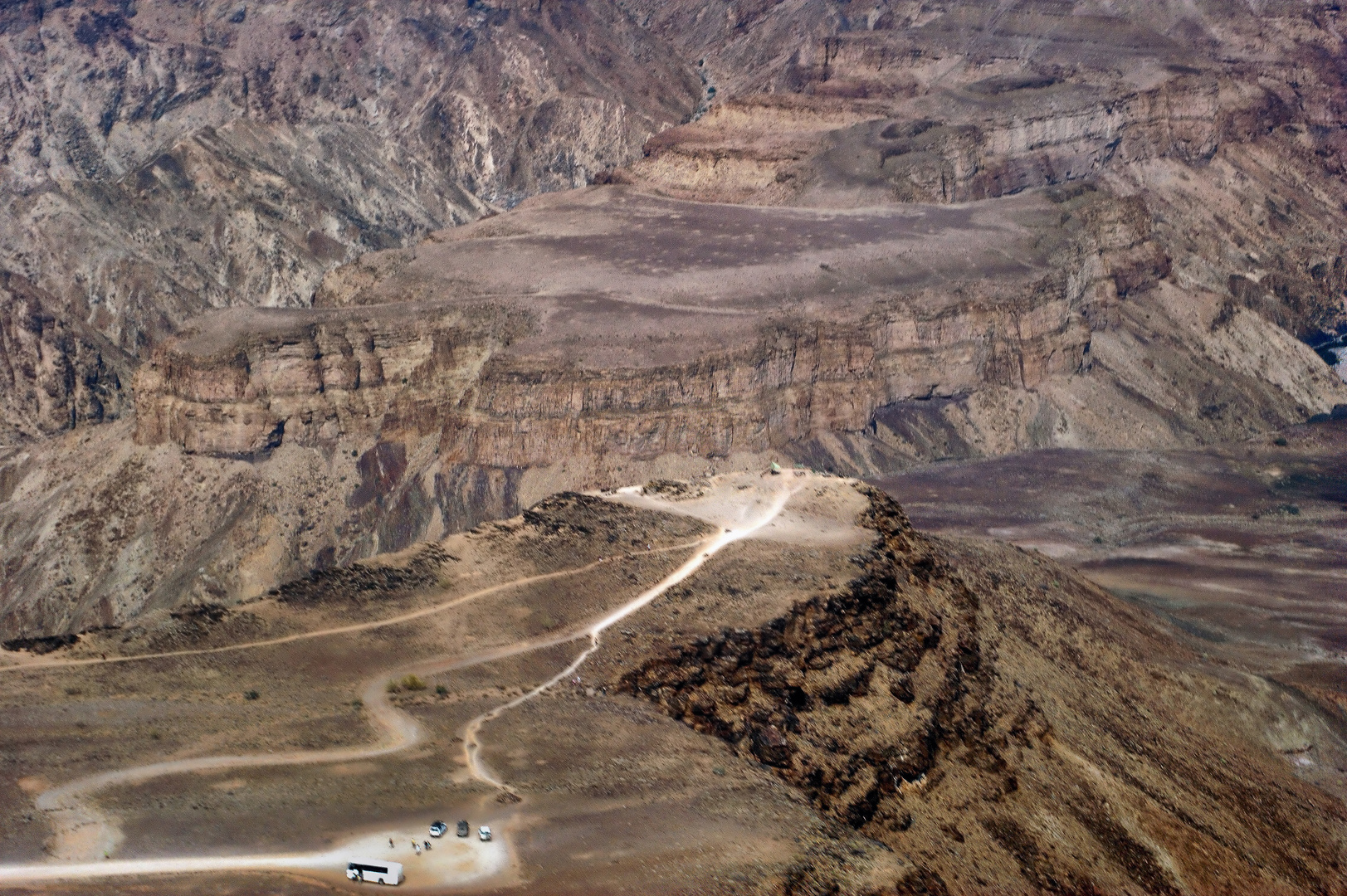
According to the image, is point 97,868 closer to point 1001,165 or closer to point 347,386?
point 347,386

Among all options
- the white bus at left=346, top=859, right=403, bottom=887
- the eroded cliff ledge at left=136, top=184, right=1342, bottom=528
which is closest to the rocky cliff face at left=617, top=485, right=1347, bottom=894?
the white bus at left=346, top=859, right=403, bottom=887

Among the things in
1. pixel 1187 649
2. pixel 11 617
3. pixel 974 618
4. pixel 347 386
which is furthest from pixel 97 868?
pixel 347 386

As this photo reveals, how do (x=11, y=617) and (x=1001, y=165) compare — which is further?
(x=1001, y=165)

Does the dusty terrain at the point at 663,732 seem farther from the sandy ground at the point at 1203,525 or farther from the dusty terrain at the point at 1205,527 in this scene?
the sandy ground at the point at 1203,525

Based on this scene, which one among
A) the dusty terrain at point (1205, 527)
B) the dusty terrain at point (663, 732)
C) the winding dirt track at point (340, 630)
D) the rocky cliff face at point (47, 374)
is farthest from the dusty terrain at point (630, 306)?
the dusty terrain at point (663, 732)

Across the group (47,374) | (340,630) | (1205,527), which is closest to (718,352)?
(1205,527)

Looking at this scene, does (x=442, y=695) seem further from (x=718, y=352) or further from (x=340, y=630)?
(x=718, y=352)
